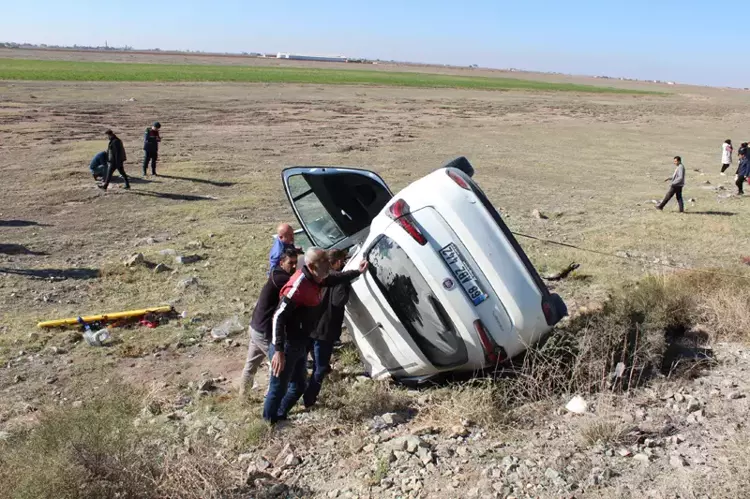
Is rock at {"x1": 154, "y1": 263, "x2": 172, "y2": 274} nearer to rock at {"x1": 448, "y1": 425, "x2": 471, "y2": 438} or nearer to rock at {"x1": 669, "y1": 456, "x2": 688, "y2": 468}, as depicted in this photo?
rock at {"x1": 448, "y1": 425, "x2": 471, "y2": 438}

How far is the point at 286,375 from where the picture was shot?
480 cm

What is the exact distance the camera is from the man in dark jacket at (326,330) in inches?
202

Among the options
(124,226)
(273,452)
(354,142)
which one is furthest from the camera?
(354,142)

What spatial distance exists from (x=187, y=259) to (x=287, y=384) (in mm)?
A: 5152

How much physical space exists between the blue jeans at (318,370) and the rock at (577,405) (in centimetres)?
197

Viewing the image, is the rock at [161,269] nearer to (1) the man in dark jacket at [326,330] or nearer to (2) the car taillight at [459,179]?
(1) the man in dark jacket at [326,330]

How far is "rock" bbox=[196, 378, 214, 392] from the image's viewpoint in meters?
5.73

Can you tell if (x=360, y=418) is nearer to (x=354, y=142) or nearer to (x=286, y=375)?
(x=286, y=375)

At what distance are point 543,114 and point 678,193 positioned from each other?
1246 inches

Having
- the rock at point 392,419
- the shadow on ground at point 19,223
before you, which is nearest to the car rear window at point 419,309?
the rock at point 392,419

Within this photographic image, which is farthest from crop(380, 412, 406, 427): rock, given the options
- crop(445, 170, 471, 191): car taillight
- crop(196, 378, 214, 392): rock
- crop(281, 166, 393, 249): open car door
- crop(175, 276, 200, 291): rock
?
crop(175, 276, 200, 291): rock

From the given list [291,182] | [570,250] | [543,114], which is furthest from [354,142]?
[543,114]

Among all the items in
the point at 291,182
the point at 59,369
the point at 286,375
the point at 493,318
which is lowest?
the point at 59,369

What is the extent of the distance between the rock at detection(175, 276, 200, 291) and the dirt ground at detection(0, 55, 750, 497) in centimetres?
4
